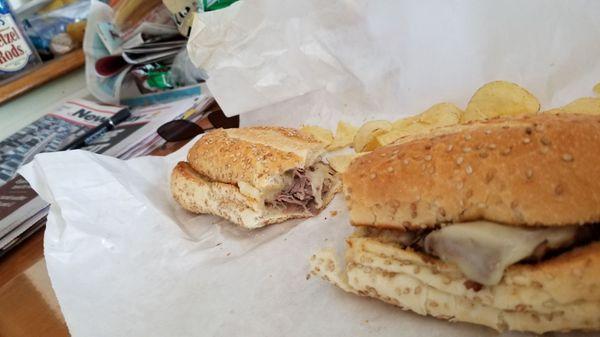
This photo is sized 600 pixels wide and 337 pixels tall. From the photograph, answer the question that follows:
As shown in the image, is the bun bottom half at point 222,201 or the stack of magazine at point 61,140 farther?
the stack of magazine at point 61,140

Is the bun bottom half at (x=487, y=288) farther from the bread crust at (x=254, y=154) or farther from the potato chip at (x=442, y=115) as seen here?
the potato chip at (x=442, y=115)

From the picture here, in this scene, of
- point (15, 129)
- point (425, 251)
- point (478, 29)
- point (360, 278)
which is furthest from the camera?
point (15, 129)

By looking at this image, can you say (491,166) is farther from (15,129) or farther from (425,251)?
(15,129)

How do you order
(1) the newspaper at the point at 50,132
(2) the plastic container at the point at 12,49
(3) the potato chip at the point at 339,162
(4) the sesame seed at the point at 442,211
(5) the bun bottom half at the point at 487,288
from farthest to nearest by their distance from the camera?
(2) the plastic container at the point at 12,49 → (1) the newspaper at the point at 50,132 → (3) the potato chip at the point at 339,162 → (4) the sesame seed at the point at 442,211 → (5) the bun bottom half at the point at 487,288

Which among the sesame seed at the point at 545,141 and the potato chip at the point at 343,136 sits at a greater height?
the sesame seed at the point at 545,141

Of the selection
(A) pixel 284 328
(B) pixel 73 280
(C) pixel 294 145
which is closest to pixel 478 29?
(C) pixel 294 145

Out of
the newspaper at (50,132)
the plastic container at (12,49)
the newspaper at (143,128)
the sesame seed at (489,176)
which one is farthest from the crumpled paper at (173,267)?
the plastic container at (12,49)

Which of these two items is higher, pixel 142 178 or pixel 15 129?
pixel 15 129

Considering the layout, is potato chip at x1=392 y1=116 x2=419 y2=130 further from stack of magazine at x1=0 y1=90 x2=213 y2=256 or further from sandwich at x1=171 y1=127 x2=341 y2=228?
stack of magazine at x1=0 y1=90 x2=213 y2=256
